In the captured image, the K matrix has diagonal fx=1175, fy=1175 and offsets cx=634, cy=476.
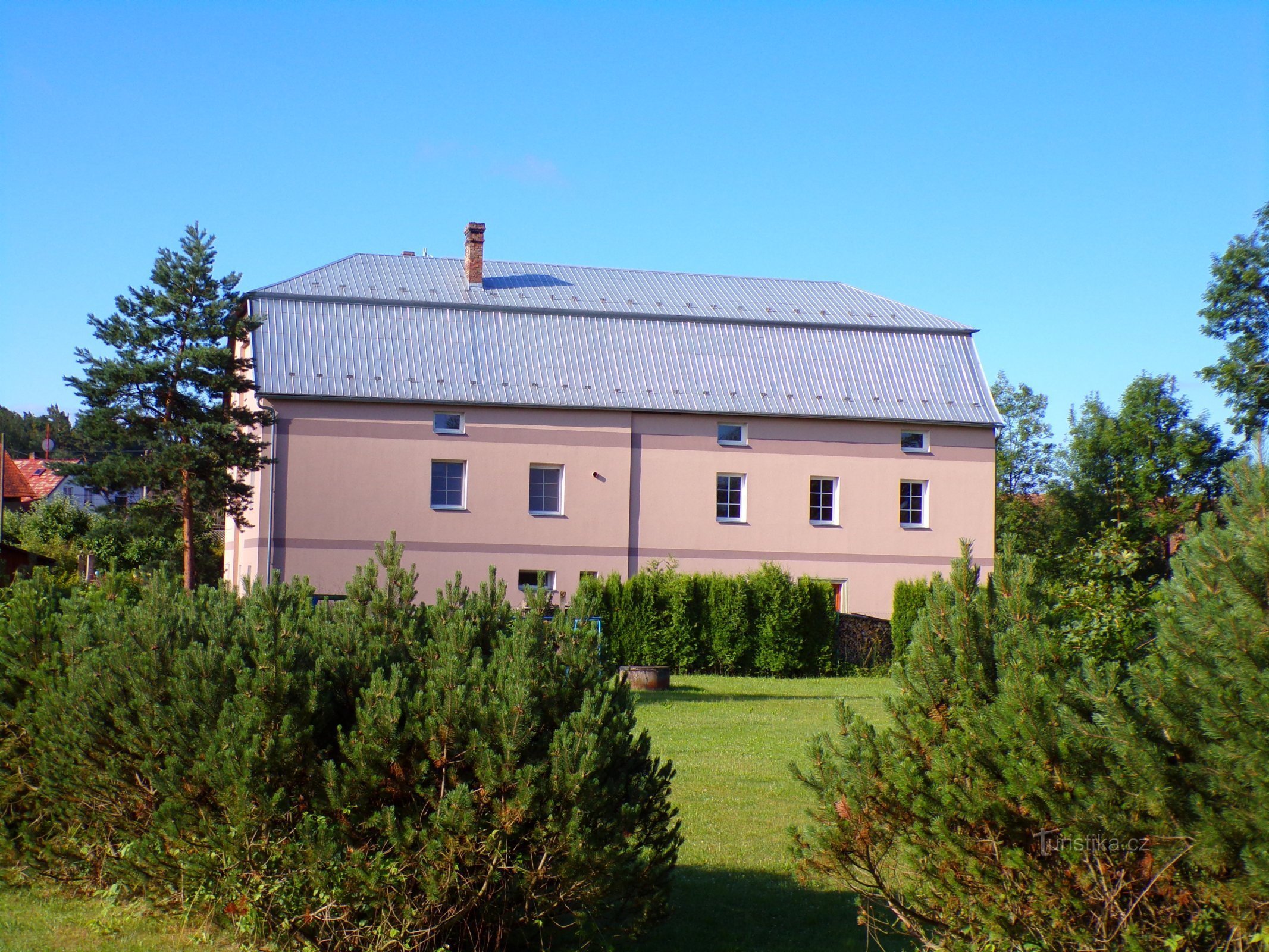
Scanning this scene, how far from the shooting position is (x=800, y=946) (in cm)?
628

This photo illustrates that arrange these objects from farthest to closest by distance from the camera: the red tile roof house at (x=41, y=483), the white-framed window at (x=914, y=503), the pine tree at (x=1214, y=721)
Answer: the red tile roof house at (x=41, y=483)
the white-framed window at (x=914, y=503)
the pine tree at (x=1214, y=721)

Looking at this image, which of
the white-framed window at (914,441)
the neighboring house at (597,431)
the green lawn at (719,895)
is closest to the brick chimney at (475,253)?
the neighboring house at (597,431)

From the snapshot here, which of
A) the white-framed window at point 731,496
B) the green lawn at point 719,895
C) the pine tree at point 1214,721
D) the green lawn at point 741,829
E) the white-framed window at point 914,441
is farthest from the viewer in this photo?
the white-framed window at point 914,441

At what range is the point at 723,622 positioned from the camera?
27688 millimetres

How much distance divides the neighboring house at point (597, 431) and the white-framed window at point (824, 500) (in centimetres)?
11

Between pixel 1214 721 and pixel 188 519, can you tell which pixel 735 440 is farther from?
pixel 1214 721

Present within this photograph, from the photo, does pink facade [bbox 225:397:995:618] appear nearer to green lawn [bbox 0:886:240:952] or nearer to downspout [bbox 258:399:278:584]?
downspout [bbox 258:399:278:584]

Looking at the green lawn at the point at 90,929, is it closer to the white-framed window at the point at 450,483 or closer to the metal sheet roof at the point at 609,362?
the metal sheet roof at the point at 609,362

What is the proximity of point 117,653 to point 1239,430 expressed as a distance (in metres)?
36.1

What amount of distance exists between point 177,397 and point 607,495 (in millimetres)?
10786

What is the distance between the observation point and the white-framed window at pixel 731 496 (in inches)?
1254

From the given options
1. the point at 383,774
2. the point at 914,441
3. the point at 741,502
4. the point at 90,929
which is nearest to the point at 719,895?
the point at 383,774

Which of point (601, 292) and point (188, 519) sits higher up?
point (601, 292)

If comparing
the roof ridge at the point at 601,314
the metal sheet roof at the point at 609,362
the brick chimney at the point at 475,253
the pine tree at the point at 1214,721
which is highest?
the brick chimney at the point at 475,253
